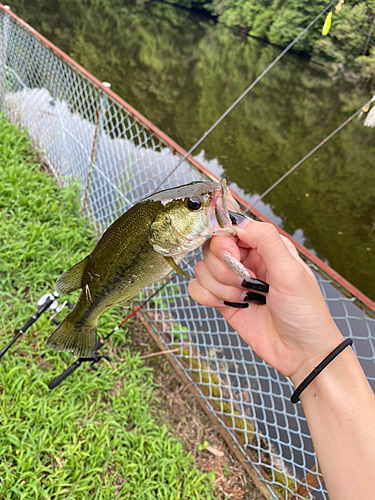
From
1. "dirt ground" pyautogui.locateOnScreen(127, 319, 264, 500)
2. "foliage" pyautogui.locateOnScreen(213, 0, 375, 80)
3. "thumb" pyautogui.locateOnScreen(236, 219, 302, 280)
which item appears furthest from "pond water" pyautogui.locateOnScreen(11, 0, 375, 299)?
"thumb" pyautogui.locateOnScreen(236, 219, 302, 280)

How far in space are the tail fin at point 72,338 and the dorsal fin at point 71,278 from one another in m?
0.15

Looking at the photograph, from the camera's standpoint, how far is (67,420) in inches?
94.9

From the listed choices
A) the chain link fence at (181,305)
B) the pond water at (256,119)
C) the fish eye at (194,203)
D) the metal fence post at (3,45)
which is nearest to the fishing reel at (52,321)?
the chain link fence at (181,305)

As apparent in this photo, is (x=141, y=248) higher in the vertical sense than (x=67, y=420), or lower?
higher

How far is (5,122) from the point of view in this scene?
5090 mm

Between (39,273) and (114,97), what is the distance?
188 centimetres

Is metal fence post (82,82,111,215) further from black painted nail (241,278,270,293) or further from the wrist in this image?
the wrist

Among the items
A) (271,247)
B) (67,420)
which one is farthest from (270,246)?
(67,420)

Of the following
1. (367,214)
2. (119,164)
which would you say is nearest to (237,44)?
(367,214)

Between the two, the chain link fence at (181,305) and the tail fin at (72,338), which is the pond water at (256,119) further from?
the tail fin at (72,338)

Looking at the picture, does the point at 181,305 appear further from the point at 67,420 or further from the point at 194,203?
the point at 194,203

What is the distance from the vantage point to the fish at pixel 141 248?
133cm

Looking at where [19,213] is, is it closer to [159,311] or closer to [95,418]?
[159,311]

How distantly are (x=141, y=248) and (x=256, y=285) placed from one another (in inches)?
20.3
